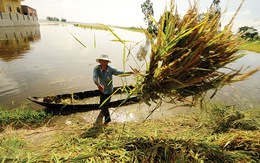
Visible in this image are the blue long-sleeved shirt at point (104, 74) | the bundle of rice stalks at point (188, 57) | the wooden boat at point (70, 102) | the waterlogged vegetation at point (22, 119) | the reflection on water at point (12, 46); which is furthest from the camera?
the reflection on water at point (12, 46)

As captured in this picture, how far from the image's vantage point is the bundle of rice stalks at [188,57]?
1.90 m

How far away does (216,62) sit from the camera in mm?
2021

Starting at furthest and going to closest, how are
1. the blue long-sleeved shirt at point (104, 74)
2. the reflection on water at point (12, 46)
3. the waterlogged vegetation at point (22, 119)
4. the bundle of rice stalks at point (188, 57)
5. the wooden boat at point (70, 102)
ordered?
the reflection on water at point (12, 46), the wooden boat at point (70, 102), the waterlogged vegetation at point (22, 119), the blue long-sleeved shirt at point (104, 74), the bundle of rice stalks at point (188, 57)

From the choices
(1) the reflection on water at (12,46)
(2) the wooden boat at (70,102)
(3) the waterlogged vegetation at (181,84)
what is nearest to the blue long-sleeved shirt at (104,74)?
(2) the wooden boat at (70,102)

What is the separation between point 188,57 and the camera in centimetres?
186

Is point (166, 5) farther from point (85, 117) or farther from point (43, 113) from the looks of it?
point (43, 113)

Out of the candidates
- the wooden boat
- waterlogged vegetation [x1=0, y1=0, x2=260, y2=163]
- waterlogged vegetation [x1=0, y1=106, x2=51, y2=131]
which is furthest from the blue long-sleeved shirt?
waterlogged vegetation [x1=0, y1=106, x2=51, y2=131]

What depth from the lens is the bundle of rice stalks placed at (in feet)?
6.23

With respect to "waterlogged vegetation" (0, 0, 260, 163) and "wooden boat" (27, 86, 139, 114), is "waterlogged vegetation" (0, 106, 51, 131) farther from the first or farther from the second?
"waterlogged vegetation" (0, 0, 260, 163)

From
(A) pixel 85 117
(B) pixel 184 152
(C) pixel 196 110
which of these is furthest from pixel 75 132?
(C) pixel 196 110

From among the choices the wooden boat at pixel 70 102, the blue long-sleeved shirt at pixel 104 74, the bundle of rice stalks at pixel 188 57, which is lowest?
the wooden boat at pixel 70 102

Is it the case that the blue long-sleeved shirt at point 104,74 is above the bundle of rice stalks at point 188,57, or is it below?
below

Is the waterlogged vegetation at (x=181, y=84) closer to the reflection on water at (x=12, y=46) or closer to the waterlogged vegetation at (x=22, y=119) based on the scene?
the waterlogged vegetation at (x=22, y=119)

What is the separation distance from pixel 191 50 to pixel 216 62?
378mm
